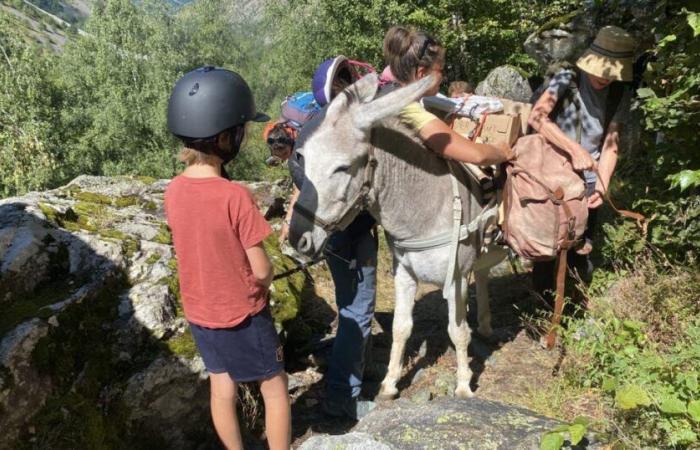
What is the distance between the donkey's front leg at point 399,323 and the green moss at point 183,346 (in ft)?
5.18

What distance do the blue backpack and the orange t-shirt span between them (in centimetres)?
117

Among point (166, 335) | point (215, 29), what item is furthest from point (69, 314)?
point (215, 29)

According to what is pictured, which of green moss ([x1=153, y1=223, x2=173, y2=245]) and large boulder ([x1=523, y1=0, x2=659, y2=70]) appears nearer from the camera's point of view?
green moss ([x1=153, y1=223, x2=173, y2=245])

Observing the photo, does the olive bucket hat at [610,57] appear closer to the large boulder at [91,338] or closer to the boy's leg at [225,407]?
the large boulder at [91,338]

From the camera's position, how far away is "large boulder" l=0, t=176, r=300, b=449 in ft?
9.71

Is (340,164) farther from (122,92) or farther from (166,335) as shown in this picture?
(122,92)

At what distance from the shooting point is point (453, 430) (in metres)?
2.61

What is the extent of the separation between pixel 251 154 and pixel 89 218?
23738 mm

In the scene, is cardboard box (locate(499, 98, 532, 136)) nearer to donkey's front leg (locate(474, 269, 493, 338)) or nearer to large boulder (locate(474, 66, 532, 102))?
donkey's front leg (locate(474, 269, 493, 338))

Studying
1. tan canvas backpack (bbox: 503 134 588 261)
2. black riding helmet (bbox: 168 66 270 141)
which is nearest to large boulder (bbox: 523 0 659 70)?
tan canvas backpack (bbox: 503 134 588 261)

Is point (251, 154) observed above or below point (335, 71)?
below

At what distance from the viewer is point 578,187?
11.9 feet

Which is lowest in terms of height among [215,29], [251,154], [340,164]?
[251,154]

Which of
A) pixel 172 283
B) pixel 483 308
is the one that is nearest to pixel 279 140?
pixel 172 283
